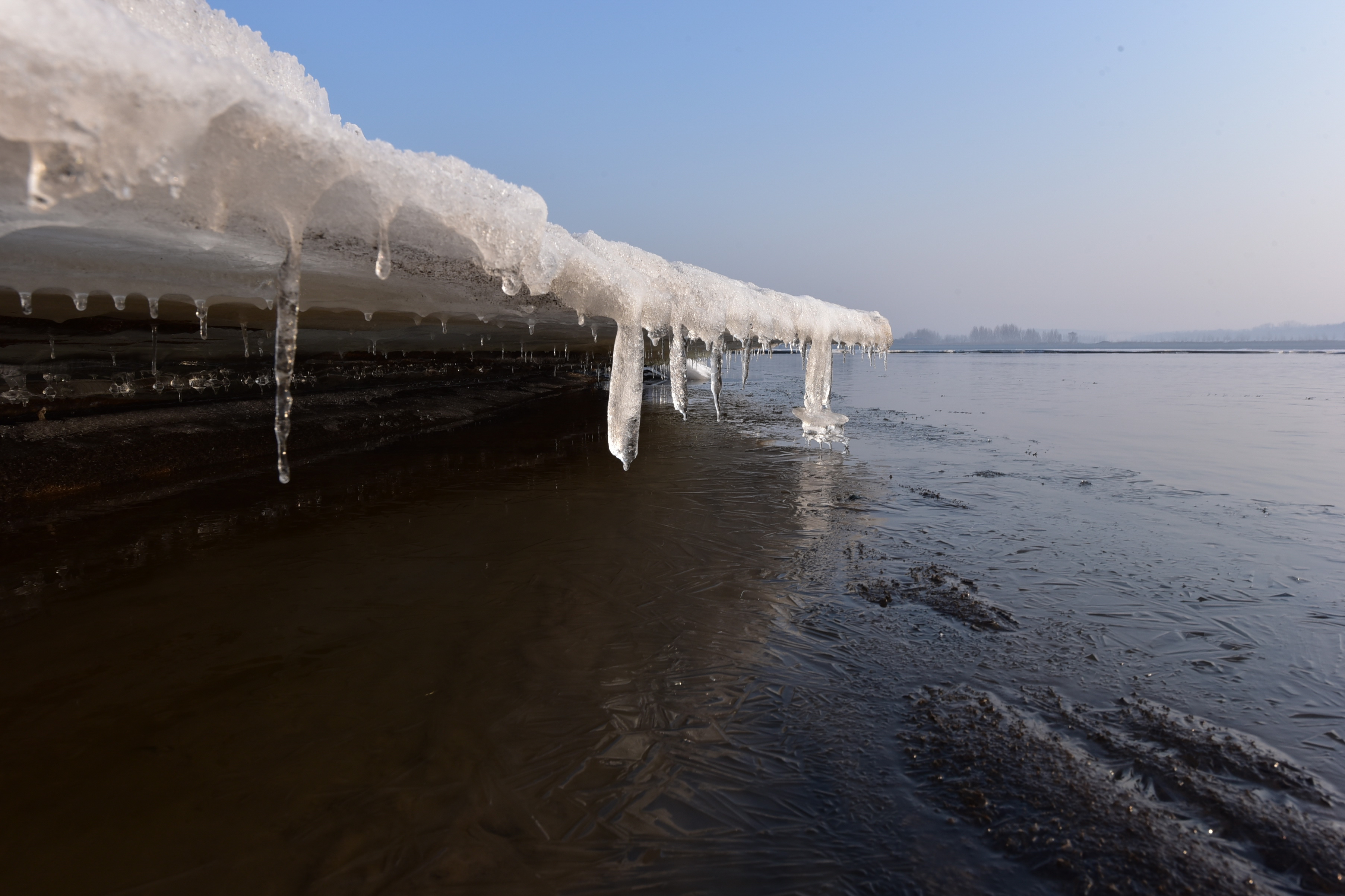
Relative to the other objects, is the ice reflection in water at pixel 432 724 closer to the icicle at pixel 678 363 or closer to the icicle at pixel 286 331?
the icicle at pixel 286 331

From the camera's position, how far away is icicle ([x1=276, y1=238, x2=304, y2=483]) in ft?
8.94

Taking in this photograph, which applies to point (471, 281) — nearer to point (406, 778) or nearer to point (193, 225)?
point (193, 225)

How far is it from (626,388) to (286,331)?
2593mm

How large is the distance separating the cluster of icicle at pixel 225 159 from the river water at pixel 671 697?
1.43 metres

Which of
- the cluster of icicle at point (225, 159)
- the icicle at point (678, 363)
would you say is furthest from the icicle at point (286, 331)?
the icicle at point (678, 363)

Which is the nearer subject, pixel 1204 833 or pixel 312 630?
pixel 1204 833

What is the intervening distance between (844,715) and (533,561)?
269 centimetres

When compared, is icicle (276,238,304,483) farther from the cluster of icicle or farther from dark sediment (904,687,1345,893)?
dark sediment (904,687,1345,893)

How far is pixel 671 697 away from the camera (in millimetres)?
2959

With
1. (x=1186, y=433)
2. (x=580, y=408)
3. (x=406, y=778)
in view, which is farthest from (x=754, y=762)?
(x=580, y=408)

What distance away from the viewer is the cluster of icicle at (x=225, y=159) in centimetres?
144

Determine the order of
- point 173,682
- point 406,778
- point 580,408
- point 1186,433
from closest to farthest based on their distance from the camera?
point 406,778 < point 173,682 < point 1186,433 < point 580,408

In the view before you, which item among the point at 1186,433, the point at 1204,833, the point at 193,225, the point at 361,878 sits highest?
the point at 193,225

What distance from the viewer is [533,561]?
4.82m
